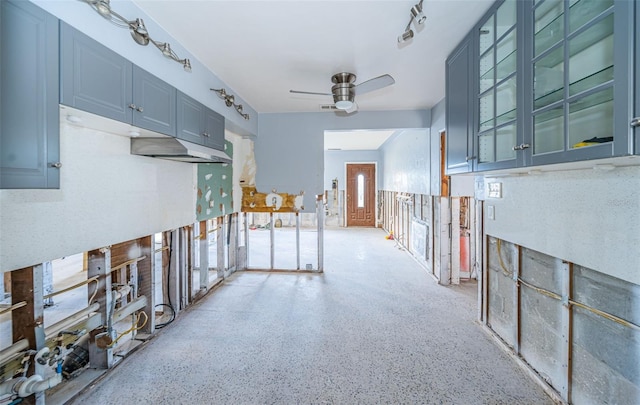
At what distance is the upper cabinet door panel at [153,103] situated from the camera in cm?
179

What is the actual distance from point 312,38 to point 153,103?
127 centimetres

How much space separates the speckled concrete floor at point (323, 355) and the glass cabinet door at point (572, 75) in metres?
1.60

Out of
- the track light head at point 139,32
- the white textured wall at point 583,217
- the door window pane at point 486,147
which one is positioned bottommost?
the white textured wall at point 583,217

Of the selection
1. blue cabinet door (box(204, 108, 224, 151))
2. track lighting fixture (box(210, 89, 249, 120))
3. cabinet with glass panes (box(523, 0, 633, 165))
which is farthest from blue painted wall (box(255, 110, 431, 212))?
cabinet with glass panes (box(523, 0, 633, 165))

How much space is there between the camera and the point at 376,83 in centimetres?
256

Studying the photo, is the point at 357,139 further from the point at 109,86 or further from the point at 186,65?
the point at 109,86

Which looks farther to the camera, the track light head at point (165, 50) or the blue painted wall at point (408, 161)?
the blue painted wall at point (408, 161)

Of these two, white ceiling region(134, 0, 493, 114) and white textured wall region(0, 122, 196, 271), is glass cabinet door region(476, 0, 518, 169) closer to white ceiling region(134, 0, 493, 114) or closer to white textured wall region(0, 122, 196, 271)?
white ceiling region(134, 0, 493, 114)

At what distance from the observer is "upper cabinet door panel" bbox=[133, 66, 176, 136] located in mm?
1792

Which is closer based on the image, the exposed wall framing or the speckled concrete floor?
the exposed wall framing

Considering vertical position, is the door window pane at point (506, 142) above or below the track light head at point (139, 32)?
below

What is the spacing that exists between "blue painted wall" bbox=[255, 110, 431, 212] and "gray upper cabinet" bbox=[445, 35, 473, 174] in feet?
5.74

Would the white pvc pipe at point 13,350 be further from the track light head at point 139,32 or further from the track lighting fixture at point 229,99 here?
the track lighting fixture at point 229,99

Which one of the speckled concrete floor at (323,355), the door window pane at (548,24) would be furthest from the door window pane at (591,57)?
the speckled concrete floor at (323,355)
